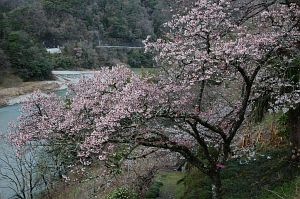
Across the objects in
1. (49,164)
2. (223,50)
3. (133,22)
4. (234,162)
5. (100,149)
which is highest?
(133,22)

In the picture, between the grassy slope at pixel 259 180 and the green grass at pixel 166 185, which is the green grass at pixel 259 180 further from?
the green grass at pixel 166 185

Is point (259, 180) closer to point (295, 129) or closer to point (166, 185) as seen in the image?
point (295, 129)

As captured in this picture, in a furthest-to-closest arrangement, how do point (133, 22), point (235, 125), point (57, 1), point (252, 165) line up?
point (57, 1) → point (133, 22) → point (252, 165) → point (235, 125)

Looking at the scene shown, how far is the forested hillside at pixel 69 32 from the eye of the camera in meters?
48.3

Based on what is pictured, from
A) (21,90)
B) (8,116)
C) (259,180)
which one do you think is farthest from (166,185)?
(21,90)

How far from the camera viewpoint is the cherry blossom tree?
6.86 meters

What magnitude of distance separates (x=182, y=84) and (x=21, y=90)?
1514 inches

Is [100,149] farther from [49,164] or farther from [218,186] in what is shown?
[49,164]

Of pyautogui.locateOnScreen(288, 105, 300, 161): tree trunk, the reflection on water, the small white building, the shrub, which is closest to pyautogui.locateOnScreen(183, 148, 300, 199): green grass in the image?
pyautogui.locateOnScreen(288, 105, 300, 161): tree trunk

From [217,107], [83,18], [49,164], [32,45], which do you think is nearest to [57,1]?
[83,18]

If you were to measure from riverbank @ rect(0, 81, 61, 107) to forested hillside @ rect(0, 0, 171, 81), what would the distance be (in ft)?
8.06

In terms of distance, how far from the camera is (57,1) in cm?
7138

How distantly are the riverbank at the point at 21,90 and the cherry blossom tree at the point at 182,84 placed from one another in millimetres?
32463

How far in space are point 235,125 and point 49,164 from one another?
9.75m
